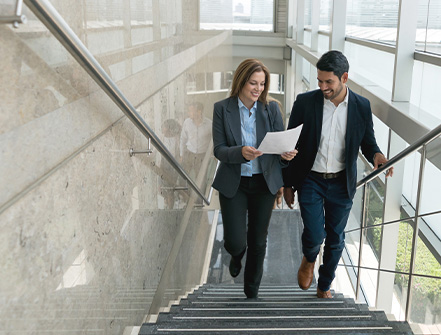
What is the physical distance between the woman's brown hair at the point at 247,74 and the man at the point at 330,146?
0.30 metres

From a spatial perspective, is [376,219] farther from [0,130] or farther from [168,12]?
[0,130]

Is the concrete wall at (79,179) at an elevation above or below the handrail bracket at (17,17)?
below

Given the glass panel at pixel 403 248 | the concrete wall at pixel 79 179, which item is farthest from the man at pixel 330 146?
the glass panel at pixel 403 248

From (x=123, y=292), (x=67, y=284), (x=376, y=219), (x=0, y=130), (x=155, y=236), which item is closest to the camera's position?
(x=0, y=130)

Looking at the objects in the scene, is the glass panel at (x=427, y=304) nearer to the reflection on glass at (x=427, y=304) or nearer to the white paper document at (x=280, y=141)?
the reflection on glass at (x=427, y=304)

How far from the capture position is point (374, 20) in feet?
20.7

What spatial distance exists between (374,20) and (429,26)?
74.1 inches

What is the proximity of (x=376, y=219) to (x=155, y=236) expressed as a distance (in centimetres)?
332

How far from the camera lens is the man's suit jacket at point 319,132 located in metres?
3.77

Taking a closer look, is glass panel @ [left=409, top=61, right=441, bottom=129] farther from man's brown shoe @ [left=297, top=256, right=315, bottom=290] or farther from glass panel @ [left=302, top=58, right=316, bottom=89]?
glass panel @ [left=302, top=58, right=316, bottom=89]

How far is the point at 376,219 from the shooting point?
5891mm

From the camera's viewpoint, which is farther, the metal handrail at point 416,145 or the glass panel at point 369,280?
the glass panel at point 369,280

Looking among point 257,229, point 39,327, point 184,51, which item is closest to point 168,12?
point 184,51

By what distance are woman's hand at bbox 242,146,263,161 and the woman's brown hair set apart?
0.50m
